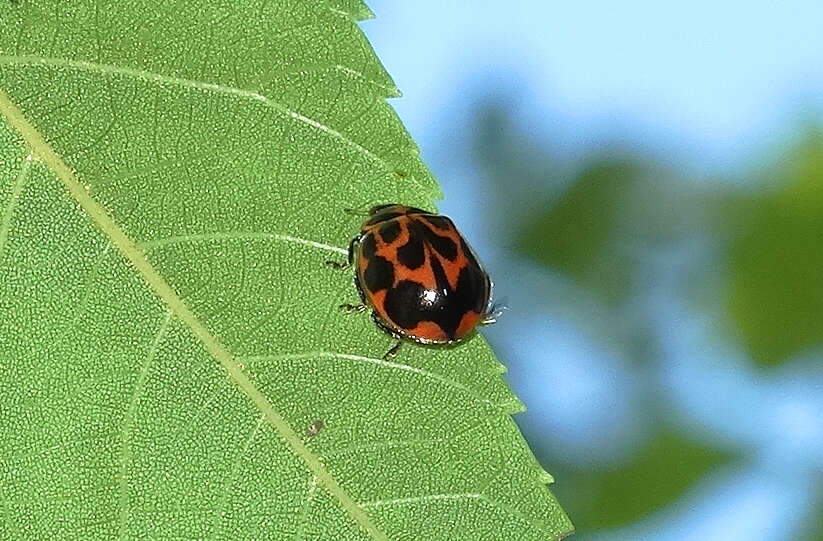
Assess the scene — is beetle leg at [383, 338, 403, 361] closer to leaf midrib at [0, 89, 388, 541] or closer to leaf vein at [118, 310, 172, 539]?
leaf midrib at [0, 89, 388, 541]

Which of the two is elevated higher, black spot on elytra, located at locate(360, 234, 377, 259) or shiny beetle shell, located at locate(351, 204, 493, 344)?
black spot on elytra, located at locate(360, 234, 377, 259)

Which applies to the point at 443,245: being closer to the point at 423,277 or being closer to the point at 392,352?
the point at 423,277

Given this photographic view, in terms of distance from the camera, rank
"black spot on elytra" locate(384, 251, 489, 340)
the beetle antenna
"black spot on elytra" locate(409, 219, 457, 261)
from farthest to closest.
→ the beetle antenna < "black spot on elytra" locate(409, 219, 457, 261) < "black spot on elytra" locate(384, 251, 489, 340)

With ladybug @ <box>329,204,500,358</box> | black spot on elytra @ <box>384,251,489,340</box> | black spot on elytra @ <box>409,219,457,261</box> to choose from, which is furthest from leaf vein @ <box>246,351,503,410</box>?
black spot on elytra @ <box>409,219,457,261</box>

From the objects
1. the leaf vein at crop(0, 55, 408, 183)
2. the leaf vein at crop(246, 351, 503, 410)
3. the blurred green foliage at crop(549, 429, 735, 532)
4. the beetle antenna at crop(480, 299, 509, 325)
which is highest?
the leaf vein at crop(0, 55, 408, 183)

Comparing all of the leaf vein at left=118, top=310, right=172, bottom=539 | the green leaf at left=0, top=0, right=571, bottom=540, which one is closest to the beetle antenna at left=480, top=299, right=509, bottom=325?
the green leaf at left=0, top=0, right=571, bottom=540

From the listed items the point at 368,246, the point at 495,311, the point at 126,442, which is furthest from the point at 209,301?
the point at 495,311

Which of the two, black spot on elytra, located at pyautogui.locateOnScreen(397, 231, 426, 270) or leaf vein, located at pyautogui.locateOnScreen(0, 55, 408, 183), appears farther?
black spot on elytra, located at pyautogui.locateOnScreen(397, 231, 426, 270)

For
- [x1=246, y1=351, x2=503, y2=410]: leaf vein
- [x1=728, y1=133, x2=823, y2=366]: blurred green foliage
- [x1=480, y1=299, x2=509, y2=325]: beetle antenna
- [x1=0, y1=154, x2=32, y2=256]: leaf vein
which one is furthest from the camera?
[x1=728, y1=133, x2=823, y2=366]: blurred green foliage
